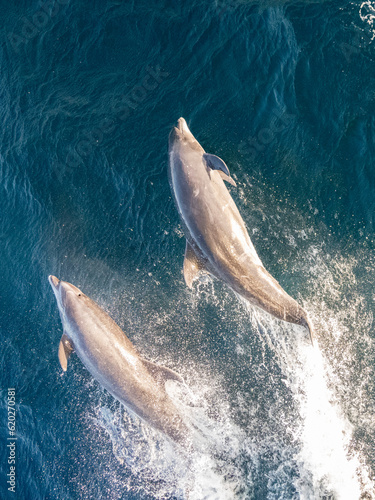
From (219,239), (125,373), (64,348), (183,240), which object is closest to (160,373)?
(125,373)

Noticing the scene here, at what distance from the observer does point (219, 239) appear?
905 centimetres

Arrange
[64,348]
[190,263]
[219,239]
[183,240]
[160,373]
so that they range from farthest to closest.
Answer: [183,240]
[64,348]
[160,373]
[190,263]
[219,239]

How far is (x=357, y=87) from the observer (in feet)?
35.0

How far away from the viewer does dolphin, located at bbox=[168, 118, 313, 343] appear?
891 cm

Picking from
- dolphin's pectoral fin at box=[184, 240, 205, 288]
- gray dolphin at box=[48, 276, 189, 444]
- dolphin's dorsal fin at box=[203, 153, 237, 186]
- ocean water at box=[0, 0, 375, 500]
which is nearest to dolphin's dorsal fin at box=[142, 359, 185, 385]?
gray dolphin at box=[48, 276, 189, 444]

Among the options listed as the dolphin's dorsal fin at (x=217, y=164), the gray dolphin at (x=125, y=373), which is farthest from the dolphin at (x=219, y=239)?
the gray dolphin at (x=125, y=373)

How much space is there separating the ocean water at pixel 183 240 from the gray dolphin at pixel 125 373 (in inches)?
62.4

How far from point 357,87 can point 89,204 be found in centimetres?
920

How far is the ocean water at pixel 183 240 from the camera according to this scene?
35.5 feet

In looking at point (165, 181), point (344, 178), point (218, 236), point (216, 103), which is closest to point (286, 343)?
point (218, 236)

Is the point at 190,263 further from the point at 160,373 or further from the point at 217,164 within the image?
the point at 160,373

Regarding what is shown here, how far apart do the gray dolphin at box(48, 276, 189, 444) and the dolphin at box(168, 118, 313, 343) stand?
2611 mm

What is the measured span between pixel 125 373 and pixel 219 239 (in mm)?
4334

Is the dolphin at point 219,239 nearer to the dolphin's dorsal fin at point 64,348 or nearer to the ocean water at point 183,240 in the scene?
the ocean water at point 183,240
